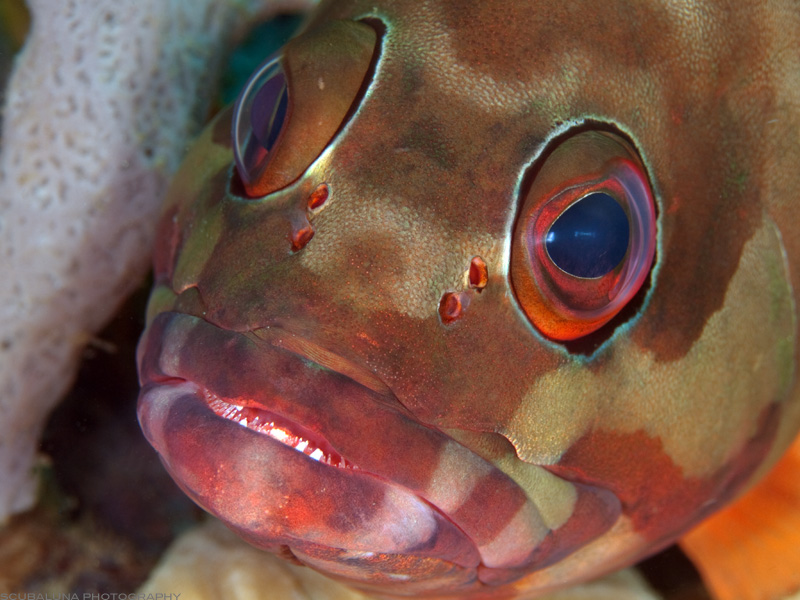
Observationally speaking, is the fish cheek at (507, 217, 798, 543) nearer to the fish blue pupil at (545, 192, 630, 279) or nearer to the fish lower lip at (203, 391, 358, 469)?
the fish blue pupil at (545, 192, 630, 279)

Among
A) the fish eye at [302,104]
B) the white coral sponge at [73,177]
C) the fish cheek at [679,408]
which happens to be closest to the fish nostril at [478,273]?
the fish cheek at [679,408]

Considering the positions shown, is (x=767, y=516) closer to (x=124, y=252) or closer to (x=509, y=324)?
(x=509, y=324)

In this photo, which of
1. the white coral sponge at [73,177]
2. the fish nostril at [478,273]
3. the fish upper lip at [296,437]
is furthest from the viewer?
the white coral sponge at [73,177]

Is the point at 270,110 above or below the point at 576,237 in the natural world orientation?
below

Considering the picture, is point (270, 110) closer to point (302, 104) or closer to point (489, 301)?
point (302, 104)

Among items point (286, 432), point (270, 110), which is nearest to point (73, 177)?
point (270, 110)

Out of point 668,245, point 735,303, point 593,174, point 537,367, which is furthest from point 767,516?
point 593,174

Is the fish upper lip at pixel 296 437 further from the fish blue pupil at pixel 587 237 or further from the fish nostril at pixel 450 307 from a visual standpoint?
the fish blue pupil at pixel 587 237
